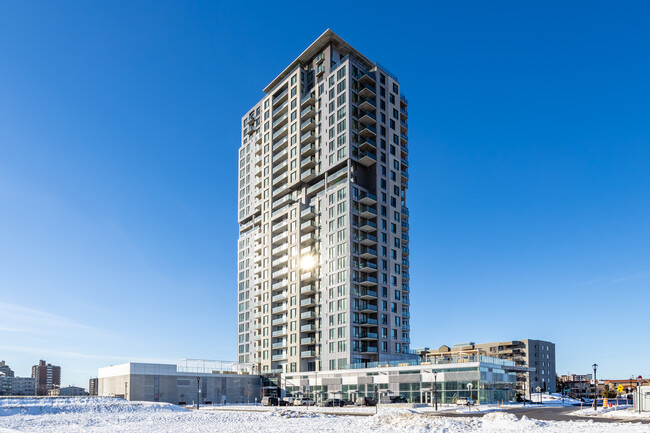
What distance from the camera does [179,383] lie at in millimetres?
112688

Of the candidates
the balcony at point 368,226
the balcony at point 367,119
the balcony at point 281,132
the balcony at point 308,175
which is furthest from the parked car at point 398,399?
the balcony at point 281,132

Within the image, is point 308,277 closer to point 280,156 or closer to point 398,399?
point 280,156

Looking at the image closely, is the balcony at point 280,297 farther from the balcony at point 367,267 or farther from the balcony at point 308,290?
the balcony at point 367,267

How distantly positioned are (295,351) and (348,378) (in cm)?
1742

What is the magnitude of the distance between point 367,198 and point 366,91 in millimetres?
23688

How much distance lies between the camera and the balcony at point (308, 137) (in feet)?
421

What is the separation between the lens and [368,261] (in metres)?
118

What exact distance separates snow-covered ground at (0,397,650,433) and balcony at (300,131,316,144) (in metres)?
70.1

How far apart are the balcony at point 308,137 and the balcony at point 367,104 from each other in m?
12.5

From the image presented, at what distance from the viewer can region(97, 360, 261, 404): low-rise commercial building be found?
108 m

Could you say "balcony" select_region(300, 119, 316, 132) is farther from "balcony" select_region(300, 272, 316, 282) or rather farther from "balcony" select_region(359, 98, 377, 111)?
"balcony" select_region(300, 272, 316, 282)

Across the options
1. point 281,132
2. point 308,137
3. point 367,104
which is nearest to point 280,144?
point 281,132

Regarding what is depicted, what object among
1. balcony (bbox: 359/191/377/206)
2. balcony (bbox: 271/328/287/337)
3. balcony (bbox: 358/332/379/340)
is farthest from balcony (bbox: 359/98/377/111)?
balcony (bbox: 271/328/287/337)

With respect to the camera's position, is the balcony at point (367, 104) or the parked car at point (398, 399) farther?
the balcony at point (367, 104)
